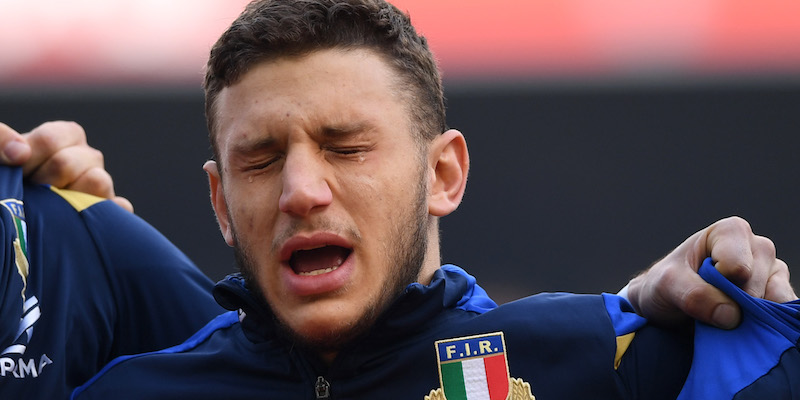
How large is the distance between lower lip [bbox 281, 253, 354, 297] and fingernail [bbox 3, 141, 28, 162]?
878 millimetres

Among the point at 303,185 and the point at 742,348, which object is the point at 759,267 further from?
the point at 303,185

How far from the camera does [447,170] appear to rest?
196 cm

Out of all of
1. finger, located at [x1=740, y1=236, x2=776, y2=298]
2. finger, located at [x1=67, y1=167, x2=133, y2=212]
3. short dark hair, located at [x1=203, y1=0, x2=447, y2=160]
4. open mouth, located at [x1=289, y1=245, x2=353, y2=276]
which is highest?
short dark hair, located at [x1=203, y1=0, x2=447, y2=160]

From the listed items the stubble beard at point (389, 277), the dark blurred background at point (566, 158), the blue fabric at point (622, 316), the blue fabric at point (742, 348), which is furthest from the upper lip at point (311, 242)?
the dark blurred background at point (566, 158)

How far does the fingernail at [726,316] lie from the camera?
1.64 m

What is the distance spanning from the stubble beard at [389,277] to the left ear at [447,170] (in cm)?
6

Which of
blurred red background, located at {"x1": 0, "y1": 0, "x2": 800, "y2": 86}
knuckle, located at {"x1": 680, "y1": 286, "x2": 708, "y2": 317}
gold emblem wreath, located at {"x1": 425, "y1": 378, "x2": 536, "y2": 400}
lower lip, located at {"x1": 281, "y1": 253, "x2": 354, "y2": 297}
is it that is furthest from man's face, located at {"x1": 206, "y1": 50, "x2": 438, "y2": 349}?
blurred red background, located at {"x1": 0, "y1": 0, "x2": 800, "y2": 86}

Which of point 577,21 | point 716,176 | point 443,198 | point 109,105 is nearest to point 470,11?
point 577,21

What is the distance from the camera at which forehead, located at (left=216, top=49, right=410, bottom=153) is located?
1750 mm

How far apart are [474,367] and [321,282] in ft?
1.10

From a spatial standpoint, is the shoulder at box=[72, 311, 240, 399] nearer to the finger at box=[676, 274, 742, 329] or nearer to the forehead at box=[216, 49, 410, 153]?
the forehead at box=[216, 49, 410, 153]

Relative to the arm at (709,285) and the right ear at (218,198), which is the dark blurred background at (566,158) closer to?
the right ear at (218,198)

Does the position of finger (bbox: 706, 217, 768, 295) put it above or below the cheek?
below

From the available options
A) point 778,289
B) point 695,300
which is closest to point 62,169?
point 695,300
